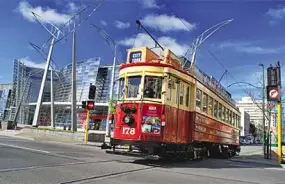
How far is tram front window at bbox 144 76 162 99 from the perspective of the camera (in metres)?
13.3

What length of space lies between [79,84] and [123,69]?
92.9 m

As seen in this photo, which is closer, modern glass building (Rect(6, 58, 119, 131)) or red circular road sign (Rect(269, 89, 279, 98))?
red circular road sign (Rect(269, 89, 279, 98))

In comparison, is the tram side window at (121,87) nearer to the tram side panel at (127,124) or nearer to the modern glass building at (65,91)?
the tram side panel at (127,124)

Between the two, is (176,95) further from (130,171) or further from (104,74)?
(104,74)

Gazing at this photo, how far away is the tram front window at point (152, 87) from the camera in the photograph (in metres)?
13.3

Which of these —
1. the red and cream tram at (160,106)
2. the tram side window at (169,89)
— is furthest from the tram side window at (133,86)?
the tram side window at (169,89)

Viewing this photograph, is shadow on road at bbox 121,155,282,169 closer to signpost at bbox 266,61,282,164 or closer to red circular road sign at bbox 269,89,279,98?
signpost at bbox 266,61,282,164

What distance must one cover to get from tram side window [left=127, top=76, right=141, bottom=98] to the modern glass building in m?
76.3

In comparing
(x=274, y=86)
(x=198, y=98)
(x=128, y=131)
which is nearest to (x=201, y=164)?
(x=198, y=98)

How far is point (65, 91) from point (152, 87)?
320ft

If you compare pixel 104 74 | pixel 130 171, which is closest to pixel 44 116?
pixel 104 74

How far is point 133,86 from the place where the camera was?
13.8 m

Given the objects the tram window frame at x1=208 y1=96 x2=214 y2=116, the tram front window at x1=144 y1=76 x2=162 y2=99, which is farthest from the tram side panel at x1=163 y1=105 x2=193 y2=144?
the tram window frame at x1=208 y1=96 x2=214 y2=116

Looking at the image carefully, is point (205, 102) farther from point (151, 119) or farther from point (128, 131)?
point (128, 131)
